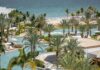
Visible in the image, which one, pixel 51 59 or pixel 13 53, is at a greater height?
pixel 13 53

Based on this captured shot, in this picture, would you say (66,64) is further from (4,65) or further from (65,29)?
(65,29)

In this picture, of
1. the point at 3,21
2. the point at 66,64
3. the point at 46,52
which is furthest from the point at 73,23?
the point at 66,64

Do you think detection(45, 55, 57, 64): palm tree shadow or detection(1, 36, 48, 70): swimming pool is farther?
detection(1, 36, 48, 70): swimming pool

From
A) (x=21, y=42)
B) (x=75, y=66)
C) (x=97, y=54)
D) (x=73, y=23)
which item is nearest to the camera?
(x=75, y=66)

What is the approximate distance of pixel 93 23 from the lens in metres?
85.5

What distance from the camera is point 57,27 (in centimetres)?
8456

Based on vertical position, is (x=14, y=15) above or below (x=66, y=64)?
above

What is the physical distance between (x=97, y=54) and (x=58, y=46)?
593 centimetres

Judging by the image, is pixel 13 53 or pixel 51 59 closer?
pixel 51 59

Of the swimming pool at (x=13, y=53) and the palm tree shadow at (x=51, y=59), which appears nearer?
the palm tree shadow at (x=51, y=59)

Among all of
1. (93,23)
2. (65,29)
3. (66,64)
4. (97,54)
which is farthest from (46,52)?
(93,23)

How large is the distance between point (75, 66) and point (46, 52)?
22507 mm

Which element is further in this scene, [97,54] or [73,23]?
Result: [73,23]

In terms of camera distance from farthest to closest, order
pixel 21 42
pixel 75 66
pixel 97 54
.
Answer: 1. pixel 21 42
2. pixel 97 54
3. pixel 75 66
